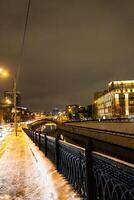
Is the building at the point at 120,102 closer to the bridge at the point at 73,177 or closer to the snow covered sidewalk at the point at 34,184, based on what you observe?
the snow covered sidewalk at the point at 34,184

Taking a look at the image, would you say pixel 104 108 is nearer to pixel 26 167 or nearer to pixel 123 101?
pixel 123 101

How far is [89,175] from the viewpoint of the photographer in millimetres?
6758

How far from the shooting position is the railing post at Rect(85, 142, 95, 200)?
6648 mm

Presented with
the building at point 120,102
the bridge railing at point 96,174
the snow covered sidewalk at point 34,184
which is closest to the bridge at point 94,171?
the bridge railing at point 96,174

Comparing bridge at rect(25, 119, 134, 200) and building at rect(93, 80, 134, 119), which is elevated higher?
building at rect(93, 80, 134, 119)

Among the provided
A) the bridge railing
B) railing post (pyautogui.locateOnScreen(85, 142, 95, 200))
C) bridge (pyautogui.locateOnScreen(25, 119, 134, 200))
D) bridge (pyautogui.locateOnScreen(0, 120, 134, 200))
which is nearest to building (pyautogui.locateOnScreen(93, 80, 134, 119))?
bridge (pyautogui.locateOnScreen(0, 120, 134, 200))

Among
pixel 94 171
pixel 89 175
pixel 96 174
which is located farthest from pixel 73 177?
pixel 96 174

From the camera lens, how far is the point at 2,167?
43.6ft

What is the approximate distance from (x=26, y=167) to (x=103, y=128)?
104ft

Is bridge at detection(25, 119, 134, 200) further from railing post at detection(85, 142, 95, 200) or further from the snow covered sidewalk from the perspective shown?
the snow covered sidewalk

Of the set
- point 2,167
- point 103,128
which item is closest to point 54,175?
point 2,167

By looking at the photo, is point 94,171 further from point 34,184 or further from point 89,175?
point 34,184

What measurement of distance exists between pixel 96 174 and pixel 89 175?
1.15 feet

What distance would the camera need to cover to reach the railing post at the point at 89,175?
665 cm
